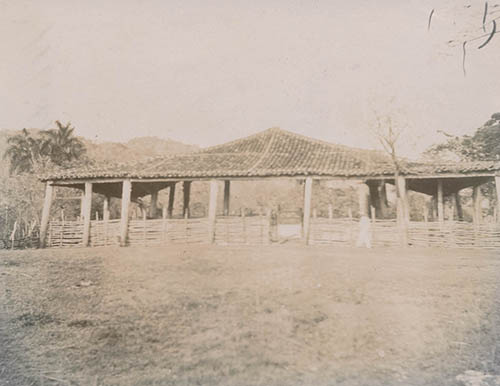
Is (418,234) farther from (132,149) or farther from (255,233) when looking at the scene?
(132,149)

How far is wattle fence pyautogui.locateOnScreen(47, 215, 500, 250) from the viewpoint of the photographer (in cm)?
1078

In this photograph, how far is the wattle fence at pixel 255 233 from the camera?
10.8 m

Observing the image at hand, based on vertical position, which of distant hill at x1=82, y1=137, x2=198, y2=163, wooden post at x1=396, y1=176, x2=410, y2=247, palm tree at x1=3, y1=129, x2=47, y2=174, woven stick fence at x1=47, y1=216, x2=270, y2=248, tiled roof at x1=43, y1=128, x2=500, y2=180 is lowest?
woven stick fence at x1=47, y1=216, x2=270, y2=248

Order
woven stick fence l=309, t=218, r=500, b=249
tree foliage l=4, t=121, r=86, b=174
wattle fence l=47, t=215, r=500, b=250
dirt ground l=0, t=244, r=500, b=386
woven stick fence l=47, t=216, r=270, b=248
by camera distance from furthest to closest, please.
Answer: tree foliage l=4, t=121, r=86, b=174
woven stick fence l=47, t=216, r=270, b=248
wattle fence l=47, t=215, r=500, b=250
woven stick fence l=309, t=218, r=500, b=249
dirt ground l=0, t=244, r=500, b=386

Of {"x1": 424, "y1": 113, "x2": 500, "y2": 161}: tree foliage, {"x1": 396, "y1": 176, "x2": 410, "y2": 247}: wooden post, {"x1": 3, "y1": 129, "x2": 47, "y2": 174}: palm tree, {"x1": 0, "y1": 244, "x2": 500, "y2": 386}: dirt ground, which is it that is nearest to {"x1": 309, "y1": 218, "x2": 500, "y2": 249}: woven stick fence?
{"x1": 396, "y1": 176, "x2": 410, "y2": 247}: wooden post

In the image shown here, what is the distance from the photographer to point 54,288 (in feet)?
19.8

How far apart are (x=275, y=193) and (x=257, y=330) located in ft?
92.8

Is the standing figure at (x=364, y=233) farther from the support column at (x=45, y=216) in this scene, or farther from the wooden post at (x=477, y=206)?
the support column at (x=45, y=216)

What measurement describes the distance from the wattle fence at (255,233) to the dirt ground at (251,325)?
3530mm

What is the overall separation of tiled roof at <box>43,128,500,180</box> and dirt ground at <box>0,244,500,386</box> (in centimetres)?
433

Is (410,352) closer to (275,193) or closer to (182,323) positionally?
(182,323)

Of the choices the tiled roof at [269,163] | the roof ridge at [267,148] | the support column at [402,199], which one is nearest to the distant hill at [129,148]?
the roof ridge at [267,148]

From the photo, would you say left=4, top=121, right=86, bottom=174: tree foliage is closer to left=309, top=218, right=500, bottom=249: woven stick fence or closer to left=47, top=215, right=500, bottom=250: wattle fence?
left=47, top=215, right=500, bottom=250: wattle fence

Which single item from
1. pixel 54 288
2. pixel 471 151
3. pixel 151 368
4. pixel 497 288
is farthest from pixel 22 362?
pixel 471 151
